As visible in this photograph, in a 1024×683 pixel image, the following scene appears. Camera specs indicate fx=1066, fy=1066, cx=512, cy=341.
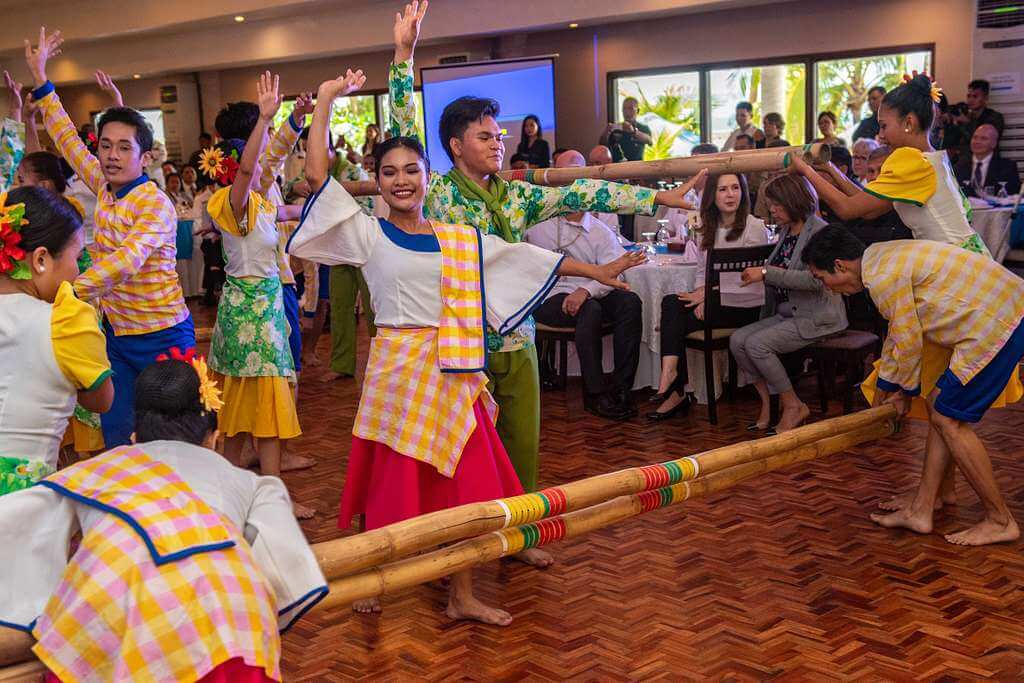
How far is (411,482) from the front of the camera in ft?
9.77

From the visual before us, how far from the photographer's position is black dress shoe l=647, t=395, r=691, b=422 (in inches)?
215

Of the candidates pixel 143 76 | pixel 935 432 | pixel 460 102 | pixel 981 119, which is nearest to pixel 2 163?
pixel 460 102

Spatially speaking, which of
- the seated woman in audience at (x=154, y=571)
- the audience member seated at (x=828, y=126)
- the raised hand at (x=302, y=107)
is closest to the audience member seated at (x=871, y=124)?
the audience member seated at (x=828, y=126)

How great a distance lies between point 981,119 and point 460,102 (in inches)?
297

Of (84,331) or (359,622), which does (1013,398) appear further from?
(84,331)

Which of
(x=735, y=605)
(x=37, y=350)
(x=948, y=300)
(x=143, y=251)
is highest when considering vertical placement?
(x=143, y=251)

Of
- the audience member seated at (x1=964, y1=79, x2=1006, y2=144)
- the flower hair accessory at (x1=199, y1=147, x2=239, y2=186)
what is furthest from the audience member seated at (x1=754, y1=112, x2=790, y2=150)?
the flower hair accessory at (x1=199, y1=147, x2=239, y2=186)

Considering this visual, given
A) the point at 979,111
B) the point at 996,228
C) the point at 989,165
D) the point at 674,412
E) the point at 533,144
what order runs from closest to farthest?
1. the point at 674,412
2. the point at 996,228
3. the point at 989,165
4. the point at 979,111
5. the point at 533,144

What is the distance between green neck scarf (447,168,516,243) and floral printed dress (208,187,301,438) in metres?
1.17

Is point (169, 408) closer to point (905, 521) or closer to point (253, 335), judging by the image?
point (253, 335)

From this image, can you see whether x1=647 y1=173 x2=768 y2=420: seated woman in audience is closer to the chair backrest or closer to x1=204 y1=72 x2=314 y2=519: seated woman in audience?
the chair backrest

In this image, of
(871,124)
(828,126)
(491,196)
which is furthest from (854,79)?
(491,196)

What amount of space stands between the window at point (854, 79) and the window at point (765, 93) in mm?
221

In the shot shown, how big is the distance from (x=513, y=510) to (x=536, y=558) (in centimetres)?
110
